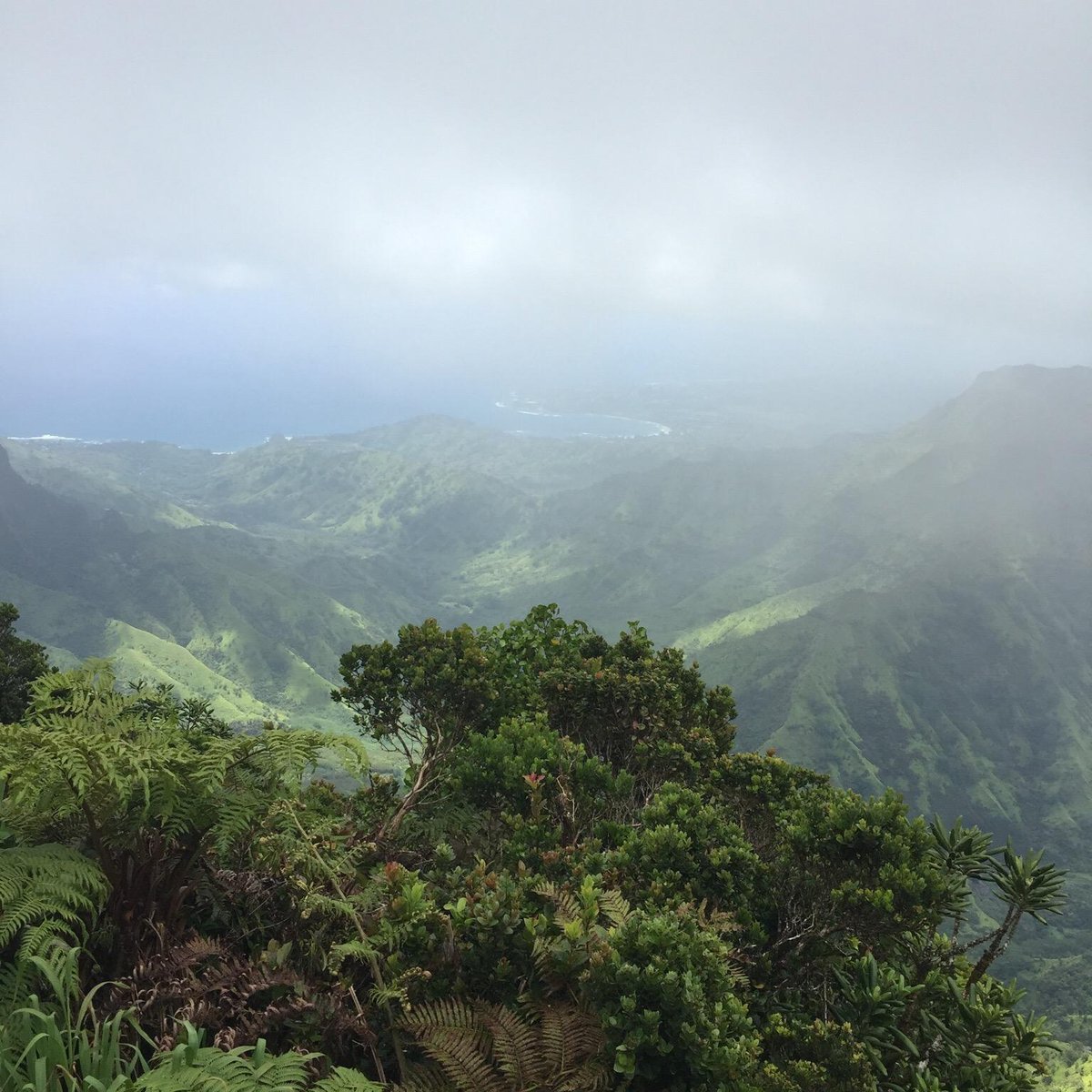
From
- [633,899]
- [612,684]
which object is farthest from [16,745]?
[612,684]

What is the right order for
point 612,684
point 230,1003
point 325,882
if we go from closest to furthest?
point 230,1003
point 325,882
point 612,684

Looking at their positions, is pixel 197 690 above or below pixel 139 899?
below

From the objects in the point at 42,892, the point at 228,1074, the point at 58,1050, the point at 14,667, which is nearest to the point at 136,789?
the point at 42,892

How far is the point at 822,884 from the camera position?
7.70m

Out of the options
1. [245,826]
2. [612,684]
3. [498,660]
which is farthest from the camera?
[498,660]

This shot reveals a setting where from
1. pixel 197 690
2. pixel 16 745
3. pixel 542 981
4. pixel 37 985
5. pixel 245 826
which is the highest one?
pixel 16 745

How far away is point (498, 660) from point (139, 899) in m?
9.79

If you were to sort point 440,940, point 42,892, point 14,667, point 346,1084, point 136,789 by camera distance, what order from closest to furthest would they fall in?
point 346,1084
point 42,892
point 136,789
point 440,940
point 14,667

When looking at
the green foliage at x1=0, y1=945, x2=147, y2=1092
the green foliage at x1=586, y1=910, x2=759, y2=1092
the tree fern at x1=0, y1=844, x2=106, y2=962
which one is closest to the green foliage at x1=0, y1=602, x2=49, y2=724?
the tree fern at x1=0, y1=844, x2=106, y2=962

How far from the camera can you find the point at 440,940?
5500mm

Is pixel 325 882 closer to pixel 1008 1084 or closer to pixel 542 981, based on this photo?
pixel 542 981

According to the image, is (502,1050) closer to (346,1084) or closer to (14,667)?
(346,1084)

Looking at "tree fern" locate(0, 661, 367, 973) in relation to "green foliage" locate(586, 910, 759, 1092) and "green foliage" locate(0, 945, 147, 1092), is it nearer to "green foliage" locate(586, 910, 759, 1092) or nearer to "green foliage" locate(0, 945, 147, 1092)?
"green foliage" locate(0, 945, 147, 1092)

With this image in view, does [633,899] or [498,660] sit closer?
[633,899]
